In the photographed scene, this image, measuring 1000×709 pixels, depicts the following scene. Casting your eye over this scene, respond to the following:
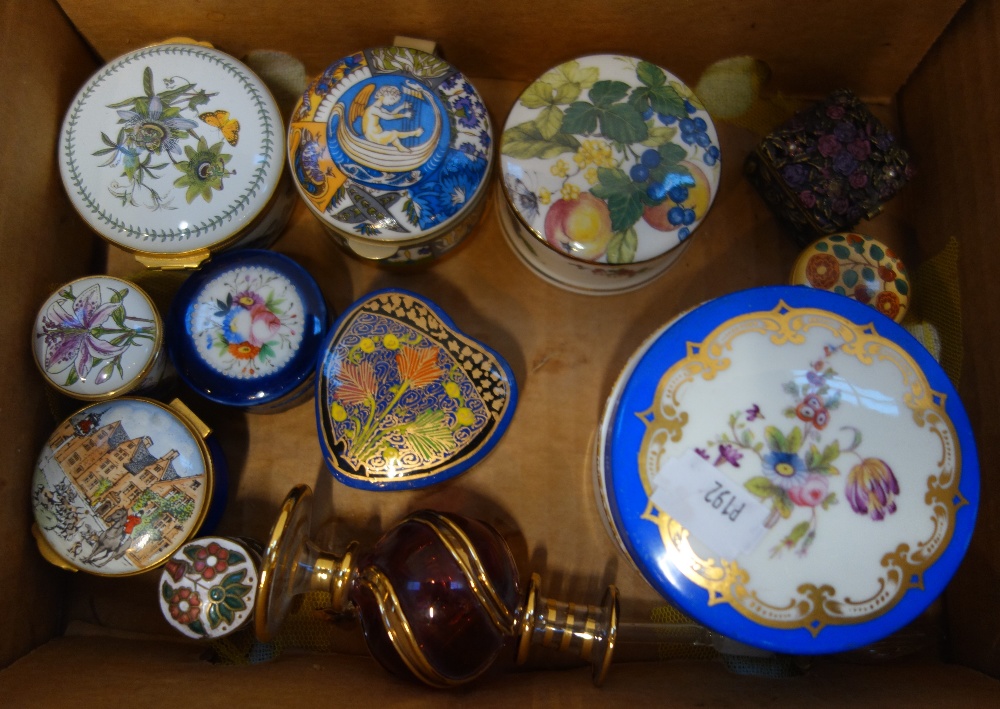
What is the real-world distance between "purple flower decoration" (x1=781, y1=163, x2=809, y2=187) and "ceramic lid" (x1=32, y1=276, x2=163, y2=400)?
0.82 m

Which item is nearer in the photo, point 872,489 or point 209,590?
point 872,489

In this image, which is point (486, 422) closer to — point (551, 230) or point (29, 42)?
point (551, 230)

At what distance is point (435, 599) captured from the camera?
Result: 75cm

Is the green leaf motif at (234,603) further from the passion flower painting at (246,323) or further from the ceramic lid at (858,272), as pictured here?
the ceramic lid at (858,272)

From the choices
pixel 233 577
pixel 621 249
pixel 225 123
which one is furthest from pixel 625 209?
pixel 233 577

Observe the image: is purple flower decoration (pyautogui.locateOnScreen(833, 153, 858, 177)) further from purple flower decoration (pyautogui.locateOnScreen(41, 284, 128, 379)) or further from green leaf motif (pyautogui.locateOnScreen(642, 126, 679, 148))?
purple flower decoration (pyautogui.locateOnScreen(41, 284, 128, 379))

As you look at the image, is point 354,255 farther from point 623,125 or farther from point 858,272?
point 858,272

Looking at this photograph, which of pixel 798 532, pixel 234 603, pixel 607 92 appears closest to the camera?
pixel 798 532

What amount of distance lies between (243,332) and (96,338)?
0.56ft

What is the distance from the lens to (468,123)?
0.87 m

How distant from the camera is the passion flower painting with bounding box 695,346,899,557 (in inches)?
26.4

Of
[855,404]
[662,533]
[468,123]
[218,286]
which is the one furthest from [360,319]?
[855,404]

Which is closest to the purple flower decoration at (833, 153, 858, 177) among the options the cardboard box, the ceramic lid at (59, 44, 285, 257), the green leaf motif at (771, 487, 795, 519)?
the cardboard box

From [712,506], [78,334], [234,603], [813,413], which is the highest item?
[813,413]
